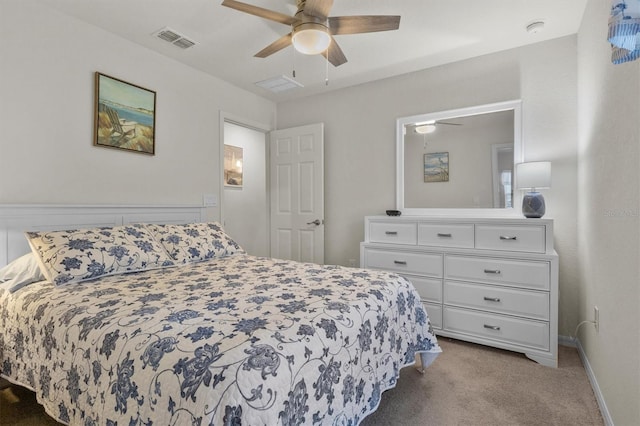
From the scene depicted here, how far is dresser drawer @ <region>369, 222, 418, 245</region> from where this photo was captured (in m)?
3.00

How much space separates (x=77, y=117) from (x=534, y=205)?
11.9ft

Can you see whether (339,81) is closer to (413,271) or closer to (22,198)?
(413,271)

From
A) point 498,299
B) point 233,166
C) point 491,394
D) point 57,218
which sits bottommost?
point 491,394

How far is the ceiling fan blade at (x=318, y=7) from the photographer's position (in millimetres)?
1833

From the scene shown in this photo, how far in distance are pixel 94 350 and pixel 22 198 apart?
1.61 meters

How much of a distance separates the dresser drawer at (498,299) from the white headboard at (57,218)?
261 cm

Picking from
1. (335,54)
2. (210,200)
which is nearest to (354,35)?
(335,54)

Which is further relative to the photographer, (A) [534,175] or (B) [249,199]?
(B) [249,199]

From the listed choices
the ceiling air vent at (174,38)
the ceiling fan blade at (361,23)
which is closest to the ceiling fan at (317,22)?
the ceiling fan blade at (361,23)

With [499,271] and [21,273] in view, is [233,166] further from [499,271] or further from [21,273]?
[499,271]

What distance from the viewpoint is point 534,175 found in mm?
2547

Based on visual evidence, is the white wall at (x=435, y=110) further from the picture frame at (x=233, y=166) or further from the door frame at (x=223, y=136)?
the picture frame at (x=233, y=166)

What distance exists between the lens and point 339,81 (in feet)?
12.0

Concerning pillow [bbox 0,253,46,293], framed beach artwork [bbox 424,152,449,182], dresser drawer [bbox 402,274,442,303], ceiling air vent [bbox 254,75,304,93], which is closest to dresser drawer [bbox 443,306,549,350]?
dresser drawer [bbox 402,274,442,303]
